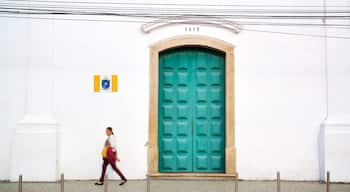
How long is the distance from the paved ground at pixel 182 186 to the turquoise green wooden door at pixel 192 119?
2.01ft

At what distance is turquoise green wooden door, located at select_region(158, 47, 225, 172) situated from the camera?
35.9ft

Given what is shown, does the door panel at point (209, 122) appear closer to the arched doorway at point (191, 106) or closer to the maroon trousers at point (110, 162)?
the arched doorway at point (191, 106)

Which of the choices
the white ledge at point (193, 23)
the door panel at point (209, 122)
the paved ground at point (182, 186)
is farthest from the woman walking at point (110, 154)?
the white ledge at point (193, 23)

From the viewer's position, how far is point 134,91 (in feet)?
35.6

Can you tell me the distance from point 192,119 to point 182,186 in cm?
174

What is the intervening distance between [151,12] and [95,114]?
111 inches

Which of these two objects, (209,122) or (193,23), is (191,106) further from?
(193,23)

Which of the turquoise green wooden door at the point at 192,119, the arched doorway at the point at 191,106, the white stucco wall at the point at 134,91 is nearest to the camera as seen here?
the white stucco wall at the point at 134,91

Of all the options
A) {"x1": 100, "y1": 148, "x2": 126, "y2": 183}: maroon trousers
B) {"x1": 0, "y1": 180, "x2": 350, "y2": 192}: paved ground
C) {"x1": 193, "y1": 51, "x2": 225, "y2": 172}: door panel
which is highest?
{"x1": 193, "y1": 51, "x2": 225, "y2": 172}: door panel

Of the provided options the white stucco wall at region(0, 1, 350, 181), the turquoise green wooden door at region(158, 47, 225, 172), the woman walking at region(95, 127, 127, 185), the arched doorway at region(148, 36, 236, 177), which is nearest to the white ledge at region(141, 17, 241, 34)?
the white stucco wall at region(0, 1, 350, 181)

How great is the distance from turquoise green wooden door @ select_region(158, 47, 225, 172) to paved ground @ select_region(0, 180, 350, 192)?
0.61 m

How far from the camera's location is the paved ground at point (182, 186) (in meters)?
9.70

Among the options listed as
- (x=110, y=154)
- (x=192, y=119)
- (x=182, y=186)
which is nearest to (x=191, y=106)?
(x=192, y=119)

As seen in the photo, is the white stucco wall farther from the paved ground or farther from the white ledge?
the paved ground
